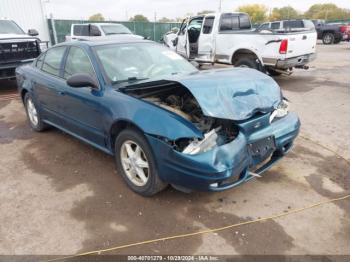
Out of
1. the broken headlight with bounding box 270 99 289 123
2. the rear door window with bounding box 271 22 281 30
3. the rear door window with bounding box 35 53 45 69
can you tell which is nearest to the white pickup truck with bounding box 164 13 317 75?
the broken headlight with bounding box 270 99 289 123

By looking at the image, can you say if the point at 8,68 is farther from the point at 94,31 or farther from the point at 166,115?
the point at 166,115

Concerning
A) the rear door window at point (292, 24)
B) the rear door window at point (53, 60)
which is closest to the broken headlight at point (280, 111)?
the rear door window at point (53, 60)

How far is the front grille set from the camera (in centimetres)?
849

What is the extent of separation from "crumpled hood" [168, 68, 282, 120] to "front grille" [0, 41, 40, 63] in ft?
23.2

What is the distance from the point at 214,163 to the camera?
9.25 feet

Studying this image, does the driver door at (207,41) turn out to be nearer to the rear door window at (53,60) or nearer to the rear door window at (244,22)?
the rear door window at (244,22)

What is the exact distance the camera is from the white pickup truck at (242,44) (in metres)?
8.35

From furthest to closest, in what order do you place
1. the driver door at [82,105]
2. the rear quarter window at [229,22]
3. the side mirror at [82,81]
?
the rear quarter window at [229,22] → the driver door at [82,105] → the side mirror at [82,81]

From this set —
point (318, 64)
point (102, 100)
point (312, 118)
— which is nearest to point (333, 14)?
point (318, 64)

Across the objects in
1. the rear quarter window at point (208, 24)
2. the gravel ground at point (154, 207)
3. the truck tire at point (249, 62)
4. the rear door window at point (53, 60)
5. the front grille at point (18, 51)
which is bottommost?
the gravel ground at point (154, 207)

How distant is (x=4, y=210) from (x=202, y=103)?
236 centimetres

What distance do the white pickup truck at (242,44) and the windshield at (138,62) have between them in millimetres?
4655

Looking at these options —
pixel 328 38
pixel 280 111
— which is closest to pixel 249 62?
pixel 280 111

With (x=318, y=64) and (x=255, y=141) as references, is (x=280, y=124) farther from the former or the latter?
(x=318, y=64)
